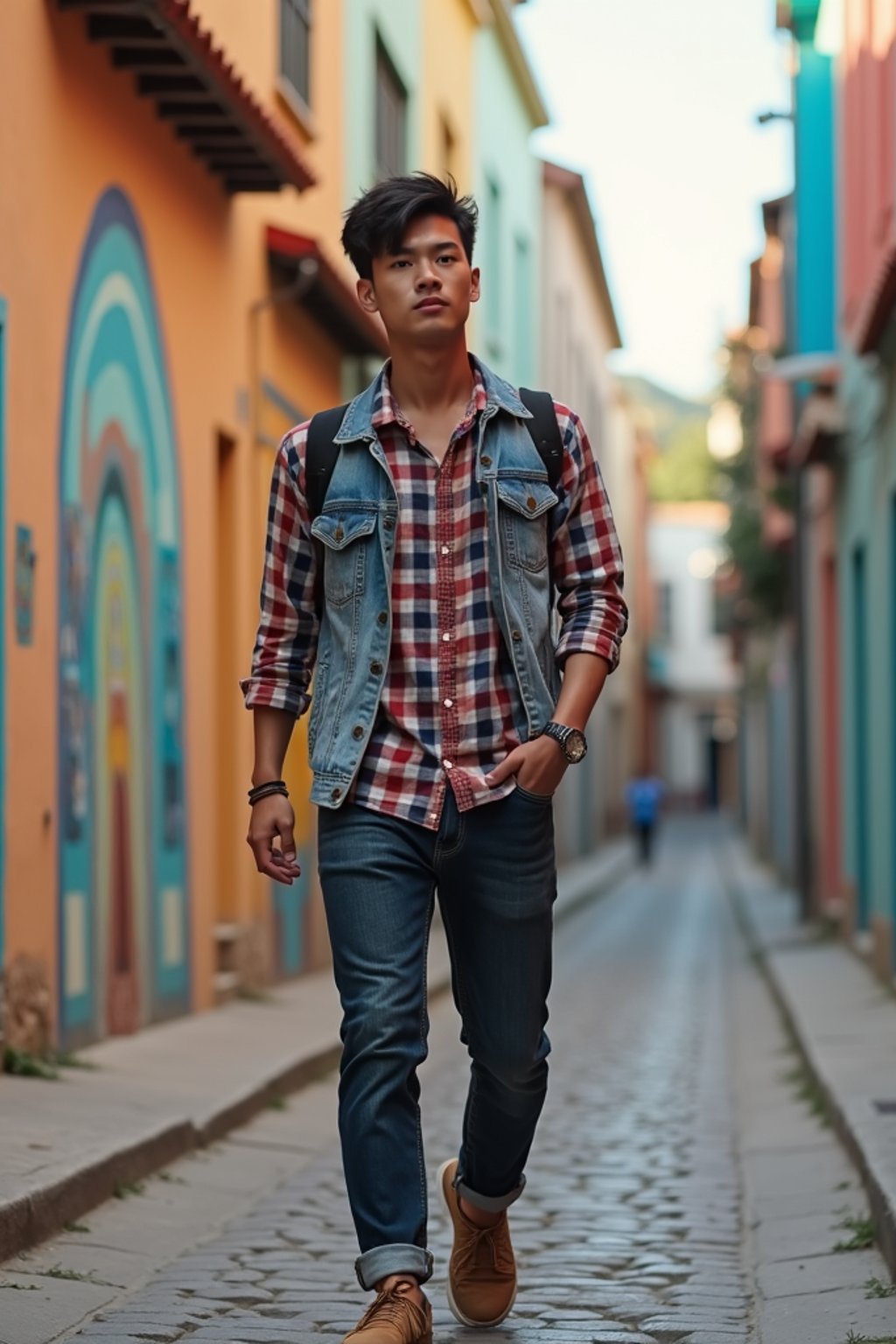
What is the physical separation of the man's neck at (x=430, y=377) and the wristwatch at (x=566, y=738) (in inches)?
27.1

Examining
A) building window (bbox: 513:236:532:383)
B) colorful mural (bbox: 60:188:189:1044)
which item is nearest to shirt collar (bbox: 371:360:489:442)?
colorful mural (bbox: 60:188:189:1044)

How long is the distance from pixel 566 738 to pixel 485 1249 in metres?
1.13

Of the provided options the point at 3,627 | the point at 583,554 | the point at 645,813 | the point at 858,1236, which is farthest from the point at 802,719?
the point at 645,813

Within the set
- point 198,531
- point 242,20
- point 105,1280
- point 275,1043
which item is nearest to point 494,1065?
point 105,1280

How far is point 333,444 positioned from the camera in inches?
176

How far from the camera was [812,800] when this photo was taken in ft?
67.7

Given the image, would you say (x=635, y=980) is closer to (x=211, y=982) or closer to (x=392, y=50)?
(x=211, y=982)

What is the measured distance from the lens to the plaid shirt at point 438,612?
4316 millimetres

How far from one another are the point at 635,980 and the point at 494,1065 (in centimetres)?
1234

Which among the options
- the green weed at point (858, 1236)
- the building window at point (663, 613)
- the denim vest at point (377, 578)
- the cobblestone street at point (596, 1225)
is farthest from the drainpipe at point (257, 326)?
the building window at point (663, 613)

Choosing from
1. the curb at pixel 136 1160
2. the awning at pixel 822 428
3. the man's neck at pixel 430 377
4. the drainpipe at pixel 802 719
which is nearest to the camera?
the man's neck at pixel 430 377

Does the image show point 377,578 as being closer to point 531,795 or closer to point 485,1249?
point 531,795

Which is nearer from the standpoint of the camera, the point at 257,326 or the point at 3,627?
the point at 3,627

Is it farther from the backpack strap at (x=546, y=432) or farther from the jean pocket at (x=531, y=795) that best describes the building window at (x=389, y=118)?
the jean pocket at (x=531, y=795)
